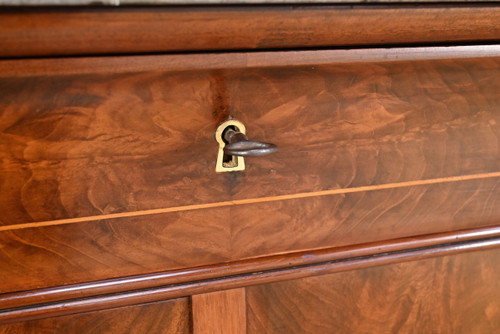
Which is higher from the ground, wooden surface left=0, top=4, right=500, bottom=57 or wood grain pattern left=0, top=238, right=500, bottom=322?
wooden surface left=0, top=4, right=500, bottom=57

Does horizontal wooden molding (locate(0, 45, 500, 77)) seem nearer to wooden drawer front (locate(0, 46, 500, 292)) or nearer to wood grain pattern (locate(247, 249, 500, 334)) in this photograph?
wooden drawer front (locate(0, 46, 500, 292))

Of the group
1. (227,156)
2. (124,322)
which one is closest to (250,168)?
(227,156)

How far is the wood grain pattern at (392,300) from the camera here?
0.42m

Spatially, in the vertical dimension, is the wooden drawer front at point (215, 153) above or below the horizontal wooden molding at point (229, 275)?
above

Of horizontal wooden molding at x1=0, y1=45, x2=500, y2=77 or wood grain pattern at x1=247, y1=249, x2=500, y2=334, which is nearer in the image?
horizontal wooden molding at x1=0, y1=45, x2=500, y2=77

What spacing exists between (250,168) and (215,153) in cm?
3

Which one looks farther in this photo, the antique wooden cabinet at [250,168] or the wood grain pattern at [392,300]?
the wood grain pattern at [392,300]

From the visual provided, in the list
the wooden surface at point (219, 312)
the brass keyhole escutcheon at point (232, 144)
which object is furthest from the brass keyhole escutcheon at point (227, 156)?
the wooden surface at point (219, 312)

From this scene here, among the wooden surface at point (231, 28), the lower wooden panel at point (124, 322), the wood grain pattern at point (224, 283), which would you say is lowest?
the lower wooden panel at point (124, 322)

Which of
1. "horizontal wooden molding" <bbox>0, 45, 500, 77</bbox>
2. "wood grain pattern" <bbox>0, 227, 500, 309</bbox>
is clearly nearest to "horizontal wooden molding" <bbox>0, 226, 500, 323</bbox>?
"wood grain pattern" <bbox>0, 227, 500, 309</bbox>

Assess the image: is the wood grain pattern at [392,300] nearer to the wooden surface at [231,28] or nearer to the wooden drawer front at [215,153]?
the wooden drawer front at [215,153]

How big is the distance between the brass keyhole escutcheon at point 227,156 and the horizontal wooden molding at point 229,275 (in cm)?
8

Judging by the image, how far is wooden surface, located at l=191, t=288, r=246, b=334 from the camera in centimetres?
40

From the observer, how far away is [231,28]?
299 millimetres
